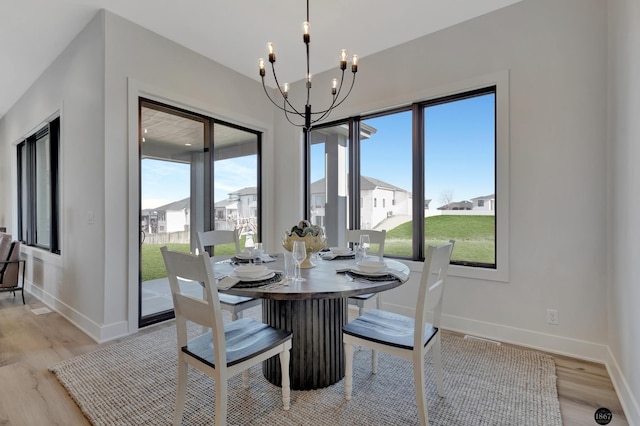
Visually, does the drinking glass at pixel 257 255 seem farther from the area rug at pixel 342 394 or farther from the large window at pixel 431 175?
the large window at pixel 431 175

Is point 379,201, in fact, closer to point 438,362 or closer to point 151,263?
point 438,362

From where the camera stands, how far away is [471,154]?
2.97m

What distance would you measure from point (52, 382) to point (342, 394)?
190 centimetres

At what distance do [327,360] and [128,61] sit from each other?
3.04 m

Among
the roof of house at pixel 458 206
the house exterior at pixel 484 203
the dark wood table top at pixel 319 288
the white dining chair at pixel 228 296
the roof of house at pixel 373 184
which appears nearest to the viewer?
the dark wood table top at pixel 319 288

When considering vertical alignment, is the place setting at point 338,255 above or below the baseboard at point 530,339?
above

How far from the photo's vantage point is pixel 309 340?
1.91 meters

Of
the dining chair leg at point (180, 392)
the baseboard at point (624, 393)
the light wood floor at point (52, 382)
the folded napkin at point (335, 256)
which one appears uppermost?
the folded napkin at point (335, 256)

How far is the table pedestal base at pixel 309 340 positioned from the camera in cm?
191

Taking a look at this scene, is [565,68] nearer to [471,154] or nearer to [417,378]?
[471,154]

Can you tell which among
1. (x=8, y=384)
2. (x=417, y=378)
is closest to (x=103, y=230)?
(x=8, y=384)

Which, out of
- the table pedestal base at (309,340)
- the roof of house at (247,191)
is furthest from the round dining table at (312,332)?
the roof of house at (247,191)

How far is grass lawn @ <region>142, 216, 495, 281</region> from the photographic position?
2852mm

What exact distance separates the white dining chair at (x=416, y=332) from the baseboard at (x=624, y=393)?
0.93 metres
